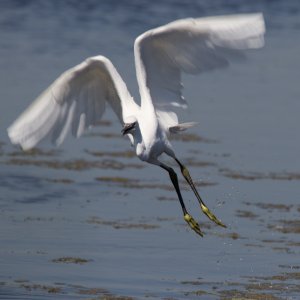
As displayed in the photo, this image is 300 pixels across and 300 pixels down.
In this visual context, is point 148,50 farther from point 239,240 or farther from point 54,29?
point 54,29

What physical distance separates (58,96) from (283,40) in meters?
14.3

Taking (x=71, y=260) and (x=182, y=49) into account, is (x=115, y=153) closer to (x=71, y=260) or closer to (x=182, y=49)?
(x=71, y=260)

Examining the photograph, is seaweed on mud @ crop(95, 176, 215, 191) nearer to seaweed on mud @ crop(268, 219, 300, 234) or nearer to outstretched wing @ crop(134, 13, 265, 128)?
seaweed on mud @ crop(268, 219, 300, 234)

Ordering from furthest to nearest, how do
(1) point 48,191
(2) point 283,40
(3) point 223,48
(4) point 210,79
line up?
1. (2) point 283,40
2. (4) point 210,79
3. (1) point 48,191
4. (3) point 223,48

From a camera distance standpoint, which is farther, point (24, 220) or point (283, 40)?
point (283, 40)

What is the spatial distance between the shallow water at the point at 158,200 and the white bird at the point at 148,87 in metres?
0.76

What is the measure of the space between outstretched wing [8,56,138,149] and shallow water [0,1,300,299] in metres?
1.29

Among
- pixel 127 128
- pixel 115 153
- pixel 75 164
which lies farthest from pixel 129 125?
pixel 115 153

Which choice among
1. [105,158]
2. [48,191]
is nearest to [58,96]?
[48,191]

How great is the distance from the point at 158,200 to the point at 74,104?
265cm

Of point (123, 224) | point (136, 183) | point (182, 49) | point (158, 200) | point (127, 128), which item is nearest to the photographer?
point (127, 128)

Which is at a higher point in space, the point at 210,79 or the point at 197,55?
the point at 197,55

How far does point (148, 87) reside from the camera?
12227 millimetres

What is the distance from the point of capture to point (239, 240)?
43.9 ft
